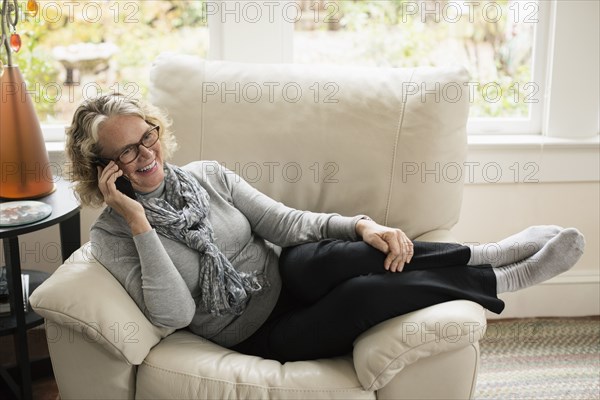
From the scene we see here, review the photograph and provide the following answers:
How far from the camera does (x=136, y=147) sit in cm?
175

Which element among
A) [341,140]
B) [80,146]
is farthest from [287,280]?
[80,146]

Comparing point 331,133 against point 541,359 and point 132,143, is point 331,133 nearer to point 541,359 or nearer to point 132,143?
point 132,143

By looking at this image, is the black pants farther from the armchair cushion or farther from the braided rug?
the braided rug

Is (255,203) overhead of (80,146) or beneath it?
beneath

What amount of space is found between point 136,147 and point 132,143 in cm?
1

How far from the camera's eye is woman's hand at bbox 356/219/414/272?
1706mm

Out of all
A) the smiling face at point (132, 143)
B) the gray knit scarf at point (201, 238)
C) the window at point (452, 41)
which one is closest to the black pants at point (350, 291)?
the gray knit scarf at point (201, 238)

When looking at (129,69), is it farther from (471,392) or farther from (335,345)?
(471,392)

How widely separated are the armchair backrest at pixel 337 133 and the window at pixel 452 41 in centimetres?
59

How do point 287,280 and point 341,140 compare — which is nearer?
point 287,280

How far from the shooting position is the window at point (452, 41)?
8.67 feet

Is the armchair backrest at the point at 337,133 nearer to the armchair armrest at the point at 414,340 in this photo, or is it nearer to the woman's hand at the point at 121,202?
the woman's hand at the point at 121,202

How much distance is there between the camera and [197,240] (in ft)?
5.82

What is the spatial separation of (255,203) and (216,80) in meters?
0.41
